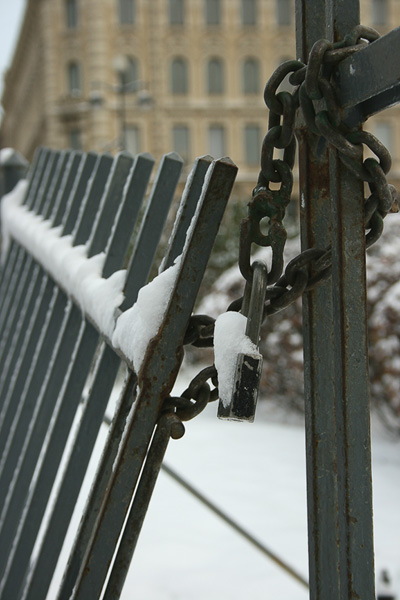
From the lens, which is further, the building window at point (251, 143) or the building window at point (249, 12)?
the building window at point (249, 12)

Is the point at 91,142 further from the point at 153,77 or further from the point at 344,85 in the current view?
the point at 344,85

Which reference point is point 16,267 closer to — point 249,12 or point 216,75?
point 216,75

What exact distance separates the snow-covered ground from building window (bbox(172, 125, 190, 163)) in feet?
93.9

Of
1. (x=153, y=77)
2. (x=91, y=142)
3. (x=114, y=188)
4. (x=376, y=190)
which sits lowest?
(x=376, y=190)

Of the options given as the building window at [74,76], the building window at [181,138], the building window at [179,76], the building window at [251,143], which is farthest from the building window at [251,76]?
the building window at [74,76]

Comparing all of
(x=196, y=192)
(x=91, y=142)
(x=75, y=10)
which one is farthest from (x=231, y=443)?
(x=75, y=10)

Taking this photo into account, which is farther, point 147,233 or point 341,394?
point 147,233

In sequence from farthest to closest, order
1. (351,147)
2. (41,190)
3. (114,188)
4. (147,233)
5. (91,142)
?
(91,142) < (41,190) < (114,188) < (147,233) < (351,147)

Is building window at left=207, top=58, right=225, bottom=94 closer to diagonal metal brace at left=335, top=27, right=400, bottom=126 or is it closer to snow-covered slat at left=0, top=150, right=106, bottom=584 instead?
snow-covered slat at left=0, top=150, right=106, bottom=584

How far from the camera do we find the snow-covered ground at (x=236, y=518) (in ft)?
8.03

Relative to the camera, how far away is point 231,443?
499 cm

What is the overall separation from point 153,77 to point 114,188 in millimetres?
32793

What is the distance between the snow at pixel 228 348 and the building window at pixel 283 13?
1401 inches

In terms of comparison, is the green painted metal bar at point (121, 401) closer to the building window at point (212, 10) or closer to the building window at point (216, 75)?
the building window at point (216, 75)
